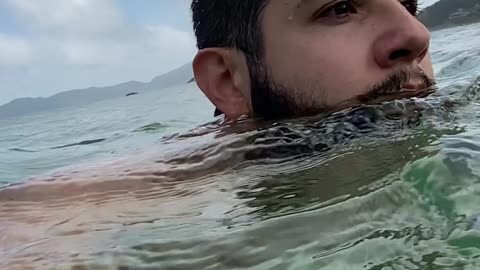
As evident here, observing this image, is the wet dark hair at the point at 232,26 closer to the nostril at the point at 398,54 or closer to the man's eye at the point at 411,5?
the nostril at the point at 398,54

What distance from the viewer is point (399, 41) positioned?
250 centimetres

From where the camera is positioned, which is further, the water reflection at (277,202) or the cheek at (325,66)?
the cheek at (325,66)

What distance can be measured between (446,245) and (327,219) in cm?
32

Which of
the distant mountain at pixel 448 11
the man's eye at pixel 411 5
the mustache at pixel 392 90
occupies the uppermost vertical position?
the distant mountain at pixel 448 11

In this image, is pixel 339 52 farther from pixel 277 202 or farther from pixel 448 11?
pixel 448 11

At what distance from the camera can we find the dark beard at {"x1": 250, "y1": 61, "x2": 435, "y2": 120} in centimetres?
257

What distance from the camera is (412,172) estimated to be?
1688mm

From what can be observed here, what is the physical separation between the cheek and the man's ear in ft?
0.99

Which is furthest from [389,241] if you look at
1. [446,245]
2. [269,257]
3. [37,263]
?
[37,263]

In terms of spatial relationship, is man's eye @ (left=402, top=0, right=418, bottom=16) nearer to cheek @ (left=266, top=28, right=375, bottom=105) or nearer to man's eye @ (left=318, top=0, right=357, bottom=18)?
man's eye @ (left=318, top=0, right=357, bottom=18)

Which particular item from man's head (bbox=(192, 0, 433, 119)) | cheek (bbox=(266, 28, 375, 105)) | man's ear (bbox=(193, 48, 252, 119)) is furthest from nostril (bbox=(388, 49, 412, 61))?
man's ear (bbox=(193, 48, 252, 119))

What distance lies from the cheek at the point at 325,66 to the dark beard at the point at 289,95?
0.03 meters

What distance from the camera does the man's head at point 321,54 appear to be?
101 inches

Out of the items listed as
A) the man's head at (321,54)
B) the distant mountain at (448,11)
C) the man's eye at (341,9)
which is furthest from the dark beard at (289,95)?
the distant mountain at (448,11)
